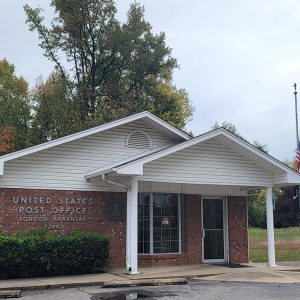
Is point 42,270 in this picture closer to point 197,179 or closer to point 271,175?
point 197,179

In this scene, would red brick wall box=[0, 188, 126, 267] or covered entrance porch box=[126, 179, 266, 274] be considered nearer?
red brick wall box=[0, 188, 126, 267]

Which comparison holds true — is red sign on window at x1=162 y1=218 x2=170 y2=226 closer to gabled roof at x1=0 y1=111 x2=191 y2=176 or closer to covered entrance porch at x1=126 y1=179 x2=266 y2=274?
covered entrance porch at x1=126 y1=179 x2=266 y2=274

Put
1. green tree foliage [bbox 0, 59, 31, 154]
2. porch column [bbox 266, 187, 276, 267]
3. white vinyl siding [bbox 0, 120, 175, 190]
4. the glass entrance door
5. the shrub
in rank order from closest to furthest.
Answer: the shrub < white vinyl siding [bbox 0, 120, 175, 190] < porch column [bbox 266, 187, 276, 267] < the glass entrance door < green tree foliage [bbox 0, 59, 31, 154]

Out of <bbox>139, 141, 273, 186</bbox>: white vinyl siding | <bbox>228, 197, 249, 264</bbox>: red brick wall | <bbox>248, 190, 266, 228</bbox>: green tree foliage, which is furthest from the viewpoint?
<bbox>248, 190, 266, 228</bbox>: green tree foliage

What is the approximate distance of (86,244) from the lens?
1455cm

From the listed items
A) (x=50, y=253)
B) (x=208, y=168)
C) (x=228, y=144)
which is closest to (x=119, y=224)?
(x=50, y=253)

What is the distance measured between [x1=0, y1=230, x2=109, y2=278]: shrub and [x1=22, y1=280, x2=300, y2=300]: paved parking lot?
6.77 feet

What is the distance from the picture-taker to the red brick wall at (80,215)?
14.9 metres

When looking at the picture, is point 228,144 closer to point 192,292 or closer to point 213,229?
point 213,229

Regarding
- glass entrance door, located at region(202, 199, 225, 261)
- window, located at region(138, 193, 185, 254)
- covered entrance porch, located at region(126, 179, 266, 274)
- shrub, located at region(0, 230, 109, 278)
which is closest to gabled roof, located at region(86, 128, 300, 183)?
covered entrance porch, located at region(126, 179, 266, 274)

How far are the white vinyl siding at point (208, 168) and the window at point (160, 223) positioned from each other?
5.79 ft

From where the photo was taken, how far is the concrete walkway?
12.7 m

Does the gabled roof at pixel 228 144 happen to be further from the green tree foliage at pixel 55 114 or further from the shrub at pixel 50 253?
the green tree foliage at pixel 55 114

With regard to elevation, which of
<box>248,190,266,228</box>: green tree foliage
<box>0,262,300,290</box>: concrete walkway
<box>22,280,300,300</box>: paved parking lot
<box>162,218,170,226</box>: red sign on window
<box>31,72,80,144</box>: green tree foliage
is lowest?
<box>22,280,300,300</box>: paved parking lot
